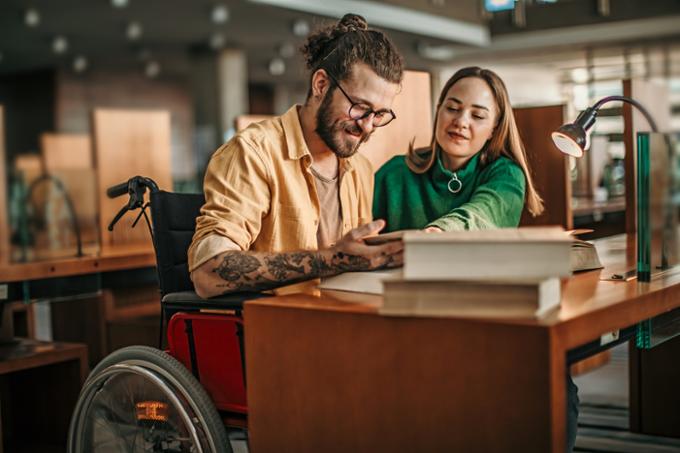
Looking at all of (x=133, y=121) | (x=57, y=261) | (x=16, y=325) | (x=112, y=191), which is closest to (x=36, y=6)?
(x=133, y=121)

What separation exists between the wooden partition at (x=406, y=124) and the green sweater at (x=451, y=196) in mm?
301

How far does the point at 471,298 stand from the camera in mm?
1289

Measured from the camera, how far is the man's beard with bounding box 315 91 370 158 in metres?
1.91

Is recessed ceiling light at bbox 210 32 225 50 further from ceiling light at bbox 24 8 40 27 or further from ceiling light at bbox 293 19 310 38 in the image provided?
ceiling light at bbox 24 8 40 27

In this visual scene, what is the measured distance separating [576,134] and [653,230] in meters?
0.33

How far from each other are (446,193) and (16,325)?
264 centimetres

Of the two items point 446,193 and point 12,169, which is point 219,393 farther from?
point 12,169

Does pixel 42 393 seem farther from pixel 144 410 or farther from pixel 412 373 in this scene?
pixel 412 373

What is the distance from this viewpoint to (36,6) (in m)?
8.60

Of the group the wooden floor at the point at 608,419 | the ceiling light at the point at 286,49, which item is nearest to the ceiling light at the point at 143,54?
the ceiling light at the point at 286,49

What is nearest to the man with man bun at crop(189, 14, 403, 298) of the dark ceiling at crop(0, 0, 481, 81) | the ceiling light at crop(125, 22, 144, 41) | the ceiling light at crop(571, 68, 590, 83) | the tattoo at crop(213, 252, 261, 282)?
the tattoo at crop(213, 252, 261, 282)

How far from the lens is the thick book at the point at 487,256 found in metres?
1.26

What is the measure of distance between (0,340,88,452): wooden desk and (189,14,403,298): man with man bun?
134 centimetres

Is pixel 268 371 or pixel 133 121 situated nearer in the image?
pixel 268 371
